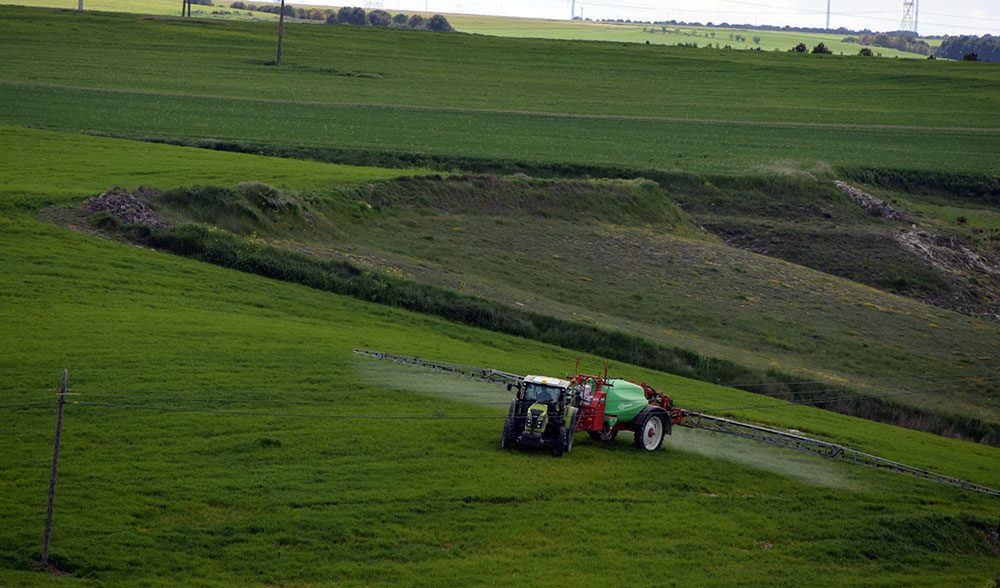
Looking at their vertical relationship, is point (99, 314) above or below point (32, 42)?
below

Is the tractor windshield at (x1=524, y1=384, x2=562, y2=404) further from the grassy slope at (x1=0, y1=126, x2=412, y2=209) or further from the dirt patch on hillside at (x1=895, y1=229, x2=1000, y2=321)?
the dirt patch on hillside at (x1=895, y1=229, x2=1000, y2=321)

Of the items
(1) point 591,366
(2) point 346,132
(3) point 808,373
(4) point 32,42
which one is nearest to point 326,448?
(1) point 591,366

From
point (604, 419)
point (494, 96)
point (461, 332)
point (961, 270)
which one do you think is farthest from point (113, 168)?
point (494, 96)

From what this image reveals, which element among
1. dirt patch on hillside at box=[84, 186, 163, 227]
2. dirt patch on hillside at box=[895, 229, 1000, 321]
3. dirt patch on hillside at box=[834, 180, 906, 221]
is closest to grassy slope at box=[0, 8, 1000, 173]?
dirt patch on hillside at box=[834, 180, 906, 221]

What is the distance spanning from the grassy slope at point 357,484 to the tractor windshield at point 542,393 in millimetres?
1575

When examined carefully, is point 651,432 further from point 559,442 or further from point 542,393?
point 542,393

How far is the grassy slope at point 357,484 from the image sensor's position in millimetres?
23828

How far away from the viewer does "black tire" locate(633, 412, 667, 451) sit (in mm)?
32250

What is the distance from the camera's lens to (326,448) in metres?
29.5

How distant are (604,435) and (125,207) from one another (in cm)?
2692

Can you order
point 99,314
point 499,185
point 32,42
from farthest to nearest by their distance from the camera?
point 32,42
point 499,185
point 99,314

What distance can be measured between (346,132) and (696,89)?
187ft

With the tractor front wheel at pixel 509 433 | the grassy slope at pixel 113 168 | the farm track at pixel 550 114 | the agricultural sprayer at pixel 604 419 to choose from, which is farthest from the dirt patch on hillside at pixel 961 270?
the tractor front wheel at pixel 509 433

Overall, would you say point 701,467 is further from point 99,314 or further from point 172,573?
point 99,314
